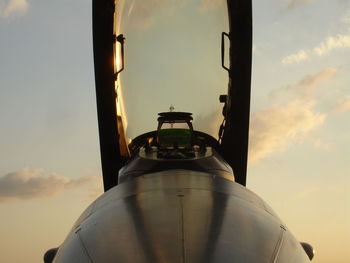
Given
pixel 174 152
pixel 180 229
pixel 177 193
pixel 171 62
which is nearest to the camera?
pixel 180 229

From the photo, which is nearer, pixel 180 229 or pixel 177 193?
pixel 180 229

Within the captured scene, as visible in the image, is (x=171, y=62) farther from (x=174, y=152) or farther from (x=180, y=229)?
(x=180, y=229)

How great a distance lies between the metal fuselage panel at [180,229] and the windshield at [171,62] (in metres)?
3.80

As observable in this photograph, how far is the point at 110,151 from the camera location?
8523mm

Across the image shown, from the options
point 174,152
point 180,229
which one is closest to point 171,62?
point 174,152

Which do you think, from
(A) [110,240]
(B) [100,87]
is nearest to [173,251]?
(A) [110,240]

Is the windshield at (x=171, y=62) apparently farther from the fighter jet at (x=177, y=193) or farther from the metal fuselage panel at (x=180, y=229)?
the metal fuselage panel at (x=180, y=229)

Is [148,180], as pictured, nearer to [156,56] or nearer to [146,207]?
[146,207]

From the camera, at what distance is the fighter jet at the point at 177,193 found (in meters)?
3.99

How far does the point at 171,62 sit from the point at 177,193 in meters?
5.21

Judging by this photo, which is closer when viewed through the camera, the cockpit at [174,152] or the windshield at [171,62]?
the cockpit at [174,152]

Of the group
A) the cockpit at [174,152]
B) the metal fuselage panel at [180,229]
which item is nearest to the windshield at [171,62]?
the cockpit at [174,152]

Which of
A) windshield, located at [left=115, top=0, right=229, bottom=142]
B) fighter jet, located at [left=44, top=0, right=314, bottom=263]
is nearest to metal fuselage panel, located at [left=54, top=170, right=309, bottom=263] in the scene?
fighter jet, located at [left=44, top=0, right=314, bottom=263]

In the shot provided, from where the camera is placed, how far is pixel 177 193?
497cm
